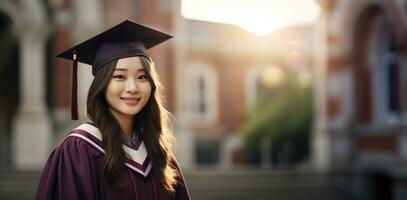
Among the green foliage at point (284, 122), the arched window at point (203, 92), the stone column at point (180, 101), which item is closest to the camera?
the stone column at point (180, 101)

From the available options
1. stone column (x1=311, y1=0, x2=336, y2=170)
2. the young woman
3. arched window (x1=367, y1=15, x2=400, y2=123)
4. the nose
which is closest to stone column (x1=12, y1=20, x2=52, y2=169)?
stone column (x1=311, y1=0, x2=336, y2=170)

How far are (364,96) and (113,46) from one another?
1041 centimetres

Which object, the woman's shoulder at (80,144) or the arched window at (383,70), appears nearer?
the woman's shoulder at (80,144)

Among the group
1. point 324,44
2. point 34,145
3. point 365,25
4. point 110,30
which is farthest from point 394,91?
point 110,30

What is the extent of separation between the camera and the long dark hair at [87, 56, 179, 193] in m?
2.62

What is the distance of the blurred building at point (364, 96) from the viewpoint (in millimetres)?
10883

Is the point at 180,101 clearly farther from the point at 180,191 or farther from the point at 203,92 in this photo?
the point at 180,191

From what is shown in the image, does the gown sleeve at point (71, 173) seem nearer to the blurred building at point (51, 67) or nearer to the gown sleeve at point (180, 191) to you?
the gown sleeve at point (180, 191)

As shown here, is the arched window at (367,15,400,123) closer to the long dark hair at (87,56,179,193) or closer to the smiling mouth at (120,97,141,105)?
the long dark hair at (87,56,179,193)

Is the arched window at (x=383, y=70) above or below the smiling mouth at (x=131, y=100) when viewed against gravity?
above

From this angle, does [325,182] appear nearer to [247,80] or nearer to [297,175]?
[297,175]

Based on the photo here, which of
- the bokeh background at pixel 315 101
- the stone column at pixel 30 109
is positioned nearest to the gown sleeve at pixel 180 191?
the bokeh background at pixel 315 101

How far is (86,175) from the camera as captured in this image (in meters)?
2.57

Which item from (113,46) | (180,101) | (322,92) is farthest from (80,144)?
(180,101)
